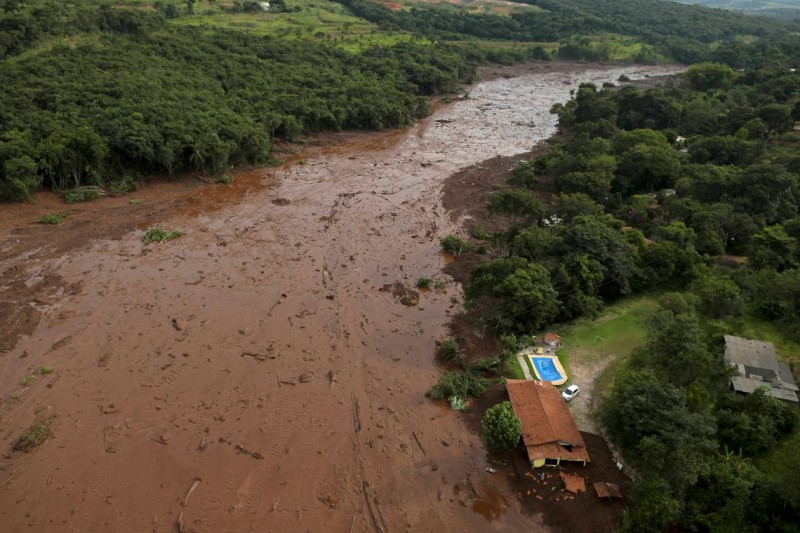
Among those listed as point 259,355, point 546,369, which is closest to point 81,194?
point 259,355

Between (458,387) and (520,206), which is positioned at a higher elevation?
(520,206)

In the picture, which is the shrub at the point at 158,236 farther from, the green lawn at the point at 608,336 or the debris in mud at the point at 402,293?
the green lawn at the point at 608,336

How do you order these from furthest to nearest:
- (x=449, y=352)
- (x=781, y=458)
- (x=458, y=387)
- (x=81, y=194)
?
1. (x=81, y=194)
2. (x=449, y=352)
3. (x=458, y=387)
4. (x=781, y=458)

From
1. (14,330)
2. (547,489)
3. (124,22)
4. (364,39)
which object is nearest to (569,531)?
(547,489)

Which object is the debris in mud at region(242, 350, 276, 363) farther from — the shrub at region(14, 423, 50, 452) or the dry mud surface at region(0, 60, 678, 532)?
Answer: the shrub at region(14, 423, 50, 452)

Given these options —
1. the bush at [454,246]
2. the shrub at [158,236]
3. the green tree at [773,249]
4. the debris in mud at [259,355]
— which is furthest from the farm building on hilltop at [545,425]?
the shrub at [158,236]

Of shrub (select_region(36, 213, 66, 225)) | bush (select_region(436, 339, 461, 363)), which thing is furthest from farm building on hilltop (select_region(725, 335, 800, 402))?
shrub (select_region(36, 213, 66, 225))

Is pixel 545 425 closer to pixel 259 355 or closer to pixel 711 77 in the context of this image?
pixel 259 355
